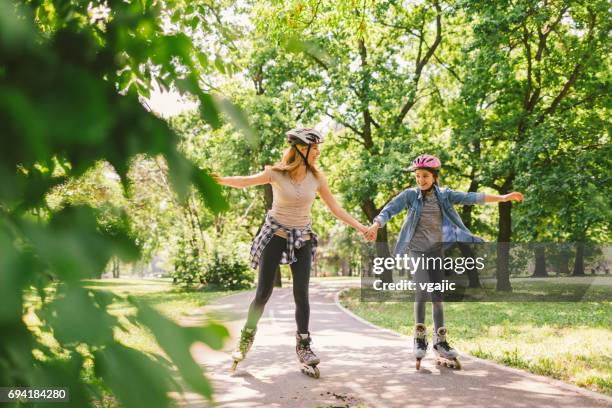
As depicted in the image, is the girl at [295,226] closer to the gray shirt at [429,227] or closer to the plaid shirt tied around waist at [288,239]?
the plaid shirt tied around waist at [288,239]

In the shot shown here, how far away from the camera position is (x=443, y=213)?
238 inches

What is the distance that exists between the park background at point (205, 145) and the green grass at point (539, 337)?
1.7 inches

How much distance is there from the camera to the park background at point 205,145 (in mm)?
601

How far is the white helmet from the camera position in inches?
203

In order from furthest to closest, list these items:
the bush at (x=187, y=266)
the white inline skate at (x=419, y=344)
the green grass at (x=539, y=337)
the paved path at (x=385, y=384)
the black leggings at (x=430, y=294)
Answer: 1. the bush at (x=187, y=266)
2. the black leggings at (x=430, y=294)
3. the white inline skate at (x=419, y=344)
4. the green grass at (x=539, y=337)
5. the paved path at (x=385, y=384)

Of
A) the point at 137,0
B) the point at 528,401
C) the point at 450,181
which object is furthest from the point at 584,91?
the point at 137,0

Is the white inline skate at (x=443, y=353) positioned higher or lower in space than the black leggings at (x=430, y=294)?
lower

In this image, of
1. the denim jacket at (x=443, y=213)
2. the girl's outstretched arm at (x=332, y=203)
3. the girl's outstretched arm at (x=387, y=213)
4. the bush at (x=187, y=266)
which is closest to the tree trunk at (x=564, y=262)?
the bush at (x=187, y=266)

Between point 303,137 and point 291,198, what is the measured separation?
1.90 feet

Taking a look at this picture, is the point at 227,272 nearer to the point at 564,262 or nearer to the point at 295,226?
the point at 564,262

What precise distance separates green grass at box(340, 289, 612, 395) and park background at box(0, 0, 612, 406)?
43 millimetres

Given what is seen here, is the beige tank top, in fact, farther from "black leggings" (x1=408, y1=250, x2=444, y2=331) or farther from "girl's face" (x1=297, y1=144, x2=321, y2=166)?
"black leggings" (x1=408, y1=250, x2=444, y2=331)

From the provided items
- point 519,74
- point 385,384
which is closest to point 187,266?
point 519,74

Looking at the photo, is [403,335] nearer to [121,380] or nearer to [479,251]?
[121,380]
